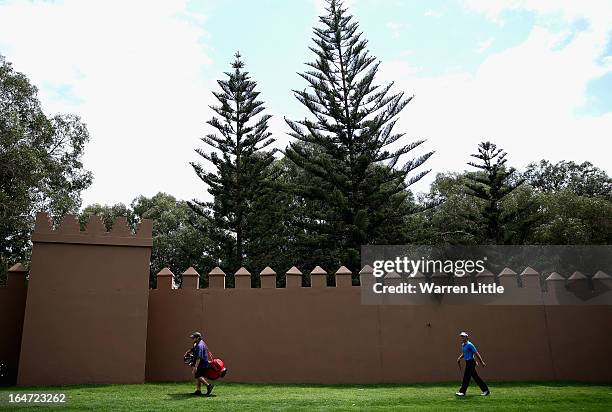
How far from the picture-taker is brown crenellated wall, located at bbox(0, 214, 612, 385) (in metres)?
8.46

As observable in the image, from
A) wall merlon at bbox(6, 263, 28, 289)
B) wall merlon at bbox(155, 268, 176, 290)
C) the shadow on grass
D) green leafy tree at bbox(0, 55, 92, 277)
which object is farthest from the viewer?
green leafy tree at bbox(0, 55, 92, 277)

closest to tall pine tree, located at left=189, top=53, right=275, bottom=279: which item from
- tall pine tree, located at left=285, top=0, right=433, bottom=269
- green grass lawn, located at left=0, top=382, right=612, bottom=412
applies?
tall pine tree, located at left=285, top=0, right=433, bottom=269

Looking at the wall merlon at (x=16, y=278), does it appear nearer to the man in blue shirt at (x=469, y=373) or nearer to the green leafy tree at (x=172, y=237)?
the man in blue shirt at (x=469, y=373)

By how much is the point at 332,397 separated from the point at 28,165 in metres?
13.2

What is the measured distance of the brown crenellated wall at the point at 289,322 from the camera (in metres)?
8.46

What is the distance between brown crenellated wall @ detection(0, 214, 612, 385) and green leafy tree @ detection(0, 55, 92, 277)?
798 cm

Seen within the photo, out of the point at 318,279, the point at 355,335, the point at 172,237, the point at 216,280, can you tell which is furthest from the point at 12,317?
the point at 172,237

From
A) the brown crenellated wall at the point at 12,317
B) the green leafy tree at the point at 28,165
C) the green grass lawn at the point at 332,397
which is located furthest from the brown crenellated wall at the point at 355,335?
the green leafy tree at the point at 28,165

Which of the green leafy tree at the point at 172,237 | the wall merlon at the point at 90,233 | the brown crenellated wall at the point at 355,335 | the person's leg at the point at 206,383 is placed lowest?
the person's leg at the point at 206,383

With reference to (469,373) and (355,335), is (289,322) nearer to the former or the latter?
(355,335)

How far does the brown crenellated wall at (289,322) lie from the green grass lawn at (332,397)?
563 mm

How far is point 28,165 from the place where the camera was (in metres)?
15.5

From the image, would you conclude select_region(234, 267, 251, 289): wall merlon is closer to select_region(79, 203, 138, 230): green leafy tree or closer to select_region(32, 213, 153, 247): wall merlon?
select_region(32, 213, 153, 247): wall merlon

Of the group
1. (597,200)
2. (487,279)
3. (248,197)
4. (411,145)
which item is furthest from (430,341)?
(597,200)
